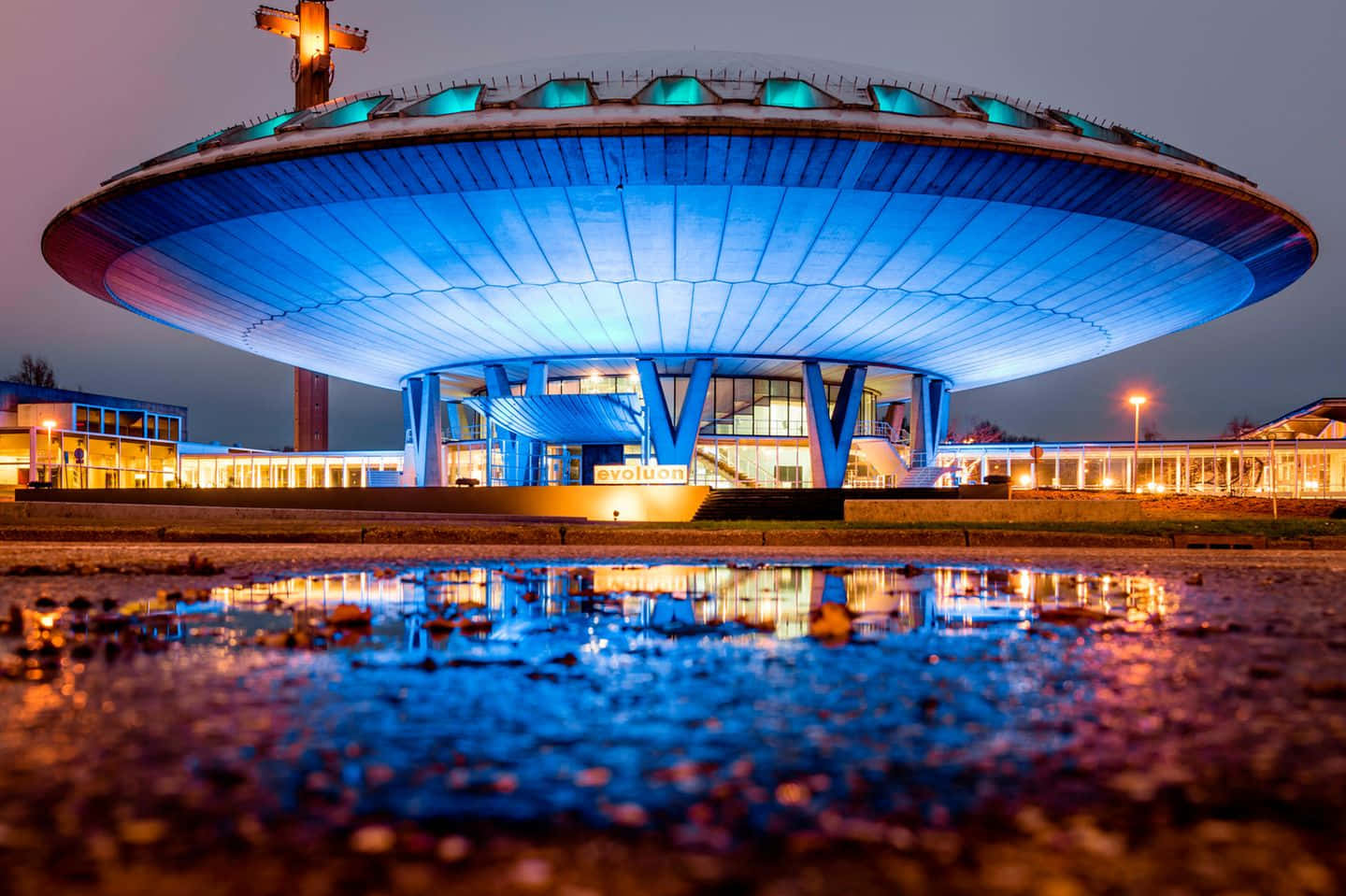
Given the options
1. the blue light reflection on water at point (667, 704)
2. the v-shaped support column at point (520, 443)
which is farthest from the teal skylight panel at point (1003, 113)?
the v-shaped support column at point (520, 443)

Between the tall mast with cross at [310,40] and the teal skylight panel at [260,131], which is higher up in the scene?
the tall mast with cross at [310,40]

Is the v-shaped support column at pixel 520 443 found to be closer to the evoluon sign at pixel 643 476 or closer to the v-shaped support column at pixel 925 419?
the evoluon sign at pixel 643 476

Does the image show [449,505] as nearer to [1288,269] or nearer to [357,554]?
[357,554]

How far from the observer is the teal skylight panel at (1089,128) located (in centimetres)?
1962

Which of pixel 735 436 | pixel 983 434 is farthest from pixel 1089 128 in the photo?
pixel 983 434

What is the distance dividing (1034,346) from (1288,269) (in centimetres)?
938

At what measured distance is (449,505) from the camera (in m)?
24.4

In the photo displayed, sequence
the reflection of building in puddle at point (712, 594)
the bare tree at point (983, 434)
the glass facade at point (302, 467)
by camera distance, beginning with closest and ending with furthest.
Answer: the reflection of building in puddle at point (712, 594), the glass facade at point (302, 467), the bare tree at point (983, 434)

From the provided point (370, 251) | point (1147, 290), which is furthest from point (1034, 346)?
point (370, 251)

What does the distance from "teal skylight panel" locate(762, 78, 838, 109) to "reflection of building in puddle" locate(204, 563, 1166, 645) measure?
13.4 metres

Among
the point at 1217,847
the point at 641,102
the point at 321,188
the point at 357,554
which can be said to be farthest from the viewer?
the point at 321,188

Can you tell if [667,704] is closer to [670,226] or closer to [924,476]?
[670,226]

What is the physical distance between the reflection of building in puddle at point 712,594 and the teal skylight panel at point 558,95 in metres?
13.4

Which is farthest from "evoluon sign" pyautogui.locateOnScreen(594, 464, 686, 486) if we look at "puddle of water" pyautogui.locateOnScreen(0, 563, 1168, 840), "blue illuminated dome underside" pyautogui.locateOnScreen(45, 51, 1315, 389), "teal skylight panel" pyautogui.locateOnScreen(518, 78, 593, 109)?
"puddle of water" pyautogui.locateOnScreen(0, 563, 1168, 840)
